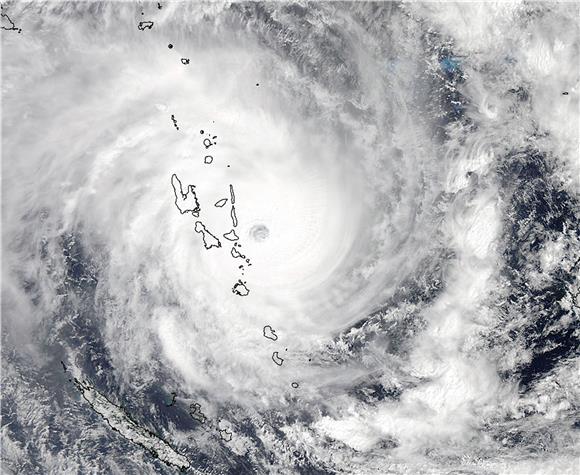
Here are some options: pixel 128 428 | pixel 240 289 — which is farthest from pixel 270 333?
pixel 128 428

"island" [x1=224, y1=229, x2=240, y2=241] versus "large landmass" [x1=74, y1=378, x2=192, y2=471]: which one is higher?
"island" [x1=224, y1=229, x2=240, y2=241]

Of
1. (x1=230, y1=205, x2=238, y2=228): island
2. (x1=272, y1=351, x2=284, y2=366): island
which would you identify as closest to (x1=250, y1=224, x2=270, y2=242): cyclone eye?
(x1=230, y1=205, x2=238, y2=228): island

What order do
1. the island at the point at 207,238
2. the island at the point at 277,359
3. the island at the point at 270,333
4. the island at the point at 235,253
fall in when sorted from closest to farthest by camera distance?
1. the island at the point at 277,359
2. the island at the point at 270,333
3. the island at the point at 235,253
4. the island at the point at 207,238

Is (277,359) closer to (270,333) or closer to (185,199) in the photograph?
(270,333)

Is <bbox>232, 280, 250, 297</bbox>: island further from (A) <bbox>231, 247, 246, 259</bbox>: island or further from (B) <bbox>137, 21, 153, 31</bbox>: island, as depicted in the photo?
(B) <bbox>137, 21, 153, 31</bbox>: island

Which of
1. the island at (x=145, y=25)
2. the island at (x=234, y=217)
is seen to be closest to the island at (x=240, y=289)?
the island at (x=234, y=217)

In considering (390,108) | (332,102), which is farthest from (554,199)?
(332,102)

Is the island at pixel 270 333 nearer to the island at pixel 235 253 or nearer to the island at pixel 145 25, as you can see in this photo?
the island at pixel 235 253

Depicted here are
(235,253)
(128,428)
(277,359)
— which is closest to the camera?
(277,359)
